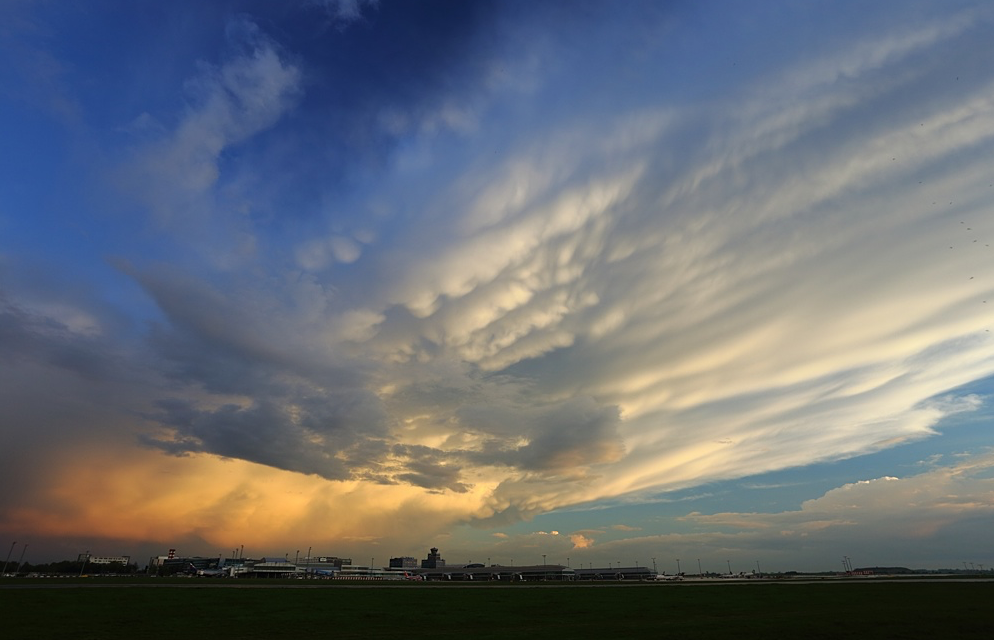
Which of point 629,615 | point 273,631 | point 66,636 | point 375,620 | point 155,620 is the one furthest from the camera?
point 629,615

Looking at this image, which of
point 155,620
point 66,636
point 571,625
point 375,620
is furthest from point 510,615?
point 66,636

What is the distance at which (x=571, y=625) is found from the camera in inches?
2479

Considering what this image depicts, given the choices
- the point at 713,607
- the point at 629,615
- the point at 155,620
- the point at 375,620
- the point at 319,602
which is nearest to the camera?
the point at 155,620

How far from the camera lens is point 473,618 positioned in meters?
70.3

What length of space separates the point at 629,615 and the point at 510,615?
16976 millimetres

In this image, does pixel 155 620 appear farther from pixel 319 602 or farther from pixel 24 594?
pixel 24 594

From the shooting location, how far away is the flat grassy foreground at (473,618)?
54125 millimetres

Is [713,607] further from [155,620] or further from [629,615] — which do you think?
[155,620]

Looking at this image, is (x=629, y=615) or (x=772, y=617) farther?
(x=629, y=615)

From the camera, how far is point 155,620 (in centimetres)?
6066

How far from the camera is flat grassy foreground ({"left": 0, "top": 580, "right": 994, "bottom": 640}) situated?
178 feet

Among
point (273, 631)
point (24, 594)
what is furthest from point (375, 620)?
point (24, 594)

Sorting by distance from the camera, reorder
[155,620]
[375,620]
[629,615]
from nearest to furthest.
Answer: [155,620], [375,620], [629,615]

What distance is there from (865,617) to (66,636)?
91.4 m
